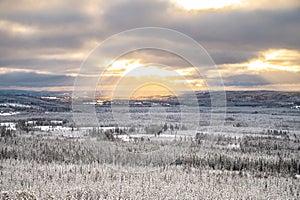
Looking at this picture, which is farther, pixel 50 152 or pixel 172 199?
pixel 50 152

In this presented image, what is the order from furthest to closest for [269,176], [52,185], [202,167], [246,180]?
[202,167], [269,176], [246,180], [52,185]

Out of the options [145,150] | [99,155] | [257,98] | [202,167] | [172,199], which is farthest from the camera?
[257,98]

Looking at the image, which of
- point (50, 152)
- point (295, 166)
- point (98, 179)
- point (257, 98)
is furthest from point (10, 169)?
point (257, 98)

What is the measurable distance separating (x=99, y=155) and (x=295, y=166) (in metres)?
12.6

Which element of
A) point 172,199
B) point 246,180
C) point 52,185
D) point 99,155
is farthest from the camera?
point 99,155

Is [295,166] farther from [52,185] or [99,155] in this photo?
[52,185]

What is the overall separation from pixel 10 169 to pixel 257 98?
191 metres

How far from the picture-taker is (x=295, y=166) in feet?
70.3

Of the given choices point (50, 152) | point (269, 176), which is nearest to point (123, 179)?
point (269, 176)

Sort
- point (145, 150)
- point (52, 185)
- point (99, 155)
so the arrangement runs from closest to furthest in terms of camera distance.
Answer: point (52, 185) < point (99, 155) < point (145, 150)

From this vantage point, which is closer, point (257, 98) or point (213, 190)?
point (213, 190)

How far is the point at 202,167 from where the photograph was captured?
2075 cm

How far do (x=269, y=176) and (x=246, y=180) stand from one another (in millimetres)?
2378

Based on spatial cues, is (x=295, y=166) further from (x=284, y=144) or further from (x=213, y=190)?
(x=284, y=144)
